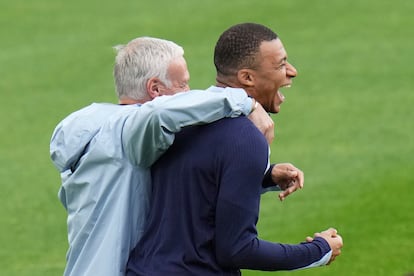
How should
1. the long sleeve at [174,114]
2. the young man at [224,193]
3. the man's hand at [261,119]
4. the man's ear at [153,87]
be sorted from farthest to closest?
the man's ear at [153,87] < the man's hand at [261,119] < the young man at [224,193] < the long sleeve at [174,114]

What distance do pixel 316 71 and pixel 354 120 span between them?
2.17m

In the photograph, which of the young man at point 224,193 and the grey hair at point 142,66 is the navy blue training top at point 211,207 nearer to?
the young man at point 224,193

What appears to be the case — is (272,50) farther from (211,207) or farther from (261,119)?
(211,207)

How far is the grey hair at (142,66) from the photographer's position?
5.33m

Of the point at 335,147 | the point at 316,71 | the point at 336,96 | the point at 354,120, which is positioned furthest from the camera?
the point at 316,71

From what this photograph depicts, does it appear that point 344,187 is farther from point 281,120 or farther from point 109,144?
point 109,144

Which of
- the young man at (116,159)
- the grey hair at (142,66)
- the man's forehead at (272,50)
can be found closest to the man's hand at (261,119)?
the young man at (116,159)

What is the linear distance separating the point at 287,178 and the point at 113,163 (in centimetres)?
78

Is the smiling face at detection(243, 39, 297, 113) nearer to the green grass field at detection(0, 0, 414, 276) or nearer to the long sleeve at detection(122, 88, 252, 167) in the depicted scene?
the long sleeve at detection(122, 88, 252, 167)

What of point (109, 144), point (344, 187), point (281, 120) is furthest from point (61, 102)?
point (109, 144)

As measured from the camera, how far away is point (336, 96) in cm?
1480

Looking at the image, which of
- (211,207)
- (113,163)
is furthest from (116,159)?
(211,207)

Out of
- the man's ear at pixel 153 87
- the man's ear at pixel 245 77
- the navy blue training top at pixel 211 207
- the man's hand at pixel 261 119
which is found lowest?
the navy blue training top at pixel 211 207

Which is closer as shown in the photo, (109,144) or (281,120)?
(109,144)
